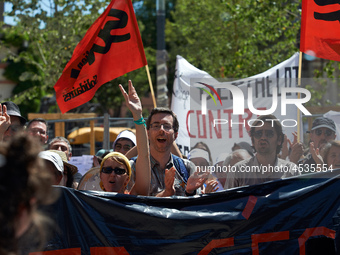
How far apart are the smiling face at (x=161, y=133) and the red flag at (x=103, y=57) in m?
1.30

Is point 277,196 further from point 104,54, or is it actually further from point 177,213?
point 104,54

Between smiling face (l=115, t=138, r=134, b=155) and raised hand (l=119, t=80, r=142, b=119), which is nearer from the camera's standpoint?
raised hand (l=119, t=80, r=142, b=119)

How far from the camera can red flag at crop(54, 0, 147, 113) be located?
5.35 meters

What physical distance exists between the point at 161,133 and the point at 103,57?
165 cm

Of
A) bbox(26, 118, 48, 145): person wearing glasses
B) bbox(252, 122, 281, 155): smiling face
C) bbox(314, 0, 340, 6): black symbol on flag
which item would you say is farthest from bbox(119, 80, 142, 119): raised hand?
bbox(314, 0, 340, 6): black symbol on flag

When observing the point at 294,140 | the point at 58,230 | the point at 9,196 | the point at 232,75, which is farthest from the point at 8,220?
the point at 232,75

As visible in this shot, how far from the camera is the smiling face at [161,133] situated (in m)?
4.09

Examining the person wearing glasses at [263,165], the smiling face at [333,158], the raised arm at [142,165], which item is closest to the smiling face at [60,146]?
the raised arm at [142,165]

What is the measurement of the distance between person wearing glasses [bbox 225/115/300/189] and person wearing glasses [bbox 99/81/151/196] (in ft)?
2.67

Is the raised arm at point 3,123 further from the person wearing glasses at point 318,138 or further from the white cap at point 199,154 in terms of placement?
the person wearing glasses at point 318,138

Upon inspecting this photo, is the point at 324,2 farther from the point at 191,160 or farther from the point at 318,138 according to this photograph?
the point at 191,160

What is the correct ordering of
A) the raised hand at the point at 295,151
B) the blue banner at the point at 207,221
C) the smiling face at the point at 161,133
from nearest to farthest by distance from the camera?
the blue banner at the point at 207,221 → the smiling face at the point at 161,133 → the raised hand at the point at 295,151

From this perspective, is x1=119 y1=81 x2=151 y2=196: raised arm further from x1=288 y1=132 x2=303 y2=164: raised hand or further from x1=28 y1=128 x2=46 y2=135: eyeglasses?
x1=28 y1=128 x2=46 y2=135: eyeglasses

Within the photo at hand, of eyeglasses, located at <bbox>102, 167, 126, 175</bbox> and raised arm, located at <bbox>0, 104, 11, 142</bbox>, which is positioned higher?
raised arm, located at <bbox>0, 104, 11, 142</bbox>
